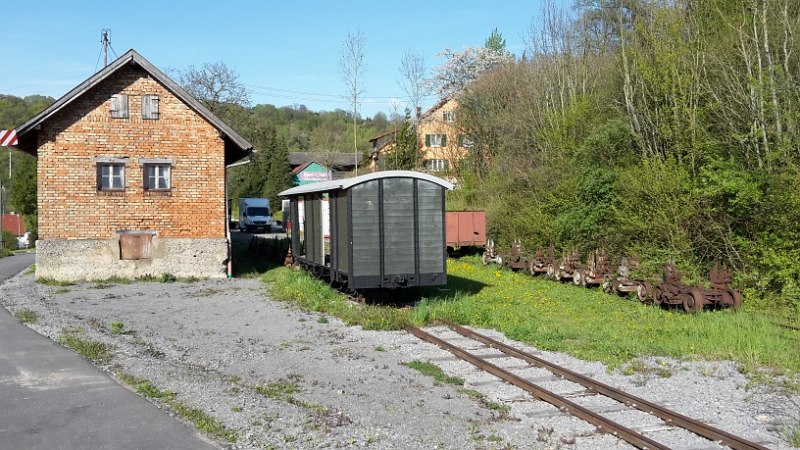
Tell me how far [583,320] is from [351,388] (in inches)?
257

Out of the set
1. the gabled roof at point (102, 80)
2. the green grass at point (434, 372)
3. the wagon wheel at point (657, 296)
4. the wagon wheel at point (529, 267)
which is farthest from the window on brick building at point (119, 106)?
the wagon wheel at point (657, 296)

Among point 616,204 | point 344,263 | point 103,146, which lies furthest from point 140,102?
point 616,204

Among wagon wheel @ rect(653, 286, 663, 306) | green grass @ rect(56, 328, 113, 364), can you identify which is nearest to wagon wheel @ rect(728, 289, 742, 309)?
wagon wheel @ rect(653, 286, 663, 306)

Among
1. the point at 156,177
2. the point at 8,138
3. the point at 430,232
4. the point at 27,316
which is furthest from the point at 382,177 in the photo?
the point at 8,138

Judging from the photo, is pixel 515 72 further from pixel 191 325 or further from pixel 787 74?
pixel 191 325

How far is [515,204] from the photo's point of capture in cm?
2600

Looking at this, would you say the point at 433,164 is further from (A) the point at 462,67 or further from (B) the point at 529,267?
(B) the point at 529,267

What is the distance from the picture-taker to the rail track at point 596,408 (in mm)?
6465

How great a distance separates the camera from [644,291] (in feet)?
52.7

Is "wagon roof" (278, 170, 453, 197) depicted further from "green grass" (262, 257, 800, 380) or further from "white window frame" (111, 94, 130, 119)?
"white window frame" (111, 94, 130, 119)

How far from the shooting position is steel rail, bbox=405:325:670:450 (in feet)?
21.2

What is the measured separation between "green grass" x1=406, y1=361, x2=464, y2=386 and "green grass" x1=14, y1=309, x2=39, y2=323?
852cm

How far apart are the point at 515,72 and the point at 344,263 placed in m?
26.6

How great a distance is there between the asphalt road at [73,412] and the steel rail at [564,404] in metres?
3.83
